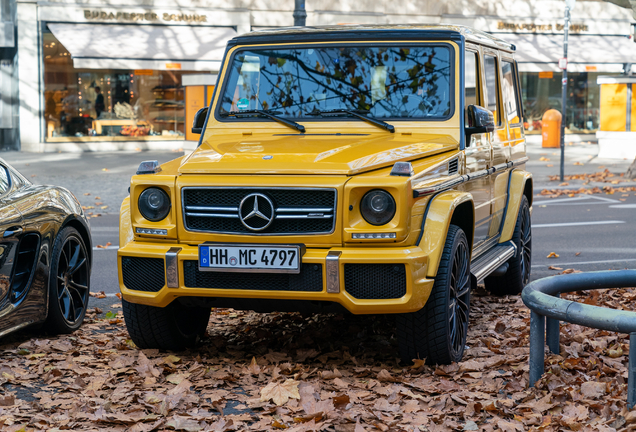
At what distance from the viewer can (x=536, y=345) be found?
4.33 m

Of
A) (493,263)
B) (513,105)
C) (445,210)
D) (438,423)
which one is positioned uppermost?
(513,105)

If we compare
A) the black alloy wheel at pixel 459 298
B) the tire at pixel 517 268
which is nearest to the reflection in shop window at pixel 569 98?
the tire at pixel 517 268

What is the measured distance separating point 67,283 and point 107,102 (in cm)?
2173

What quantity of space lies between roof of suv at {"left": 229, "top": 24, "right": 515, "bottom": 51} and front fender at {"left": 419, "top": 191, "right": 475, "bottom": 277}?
55.2 inches

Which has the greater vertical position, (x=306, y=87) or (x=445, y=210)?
(x=306, y=87)

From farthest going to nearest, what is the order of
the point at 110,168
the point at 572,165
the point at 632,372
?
→ the point at 572,165, the point at 110,168, the point at 632,372

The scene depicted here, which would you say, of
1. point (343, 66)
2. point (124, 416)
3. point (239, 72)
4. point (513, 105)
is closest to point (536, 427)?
point (124, 416)

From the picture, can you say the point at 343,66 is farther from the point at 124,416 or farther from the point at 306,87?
the point at 124,416

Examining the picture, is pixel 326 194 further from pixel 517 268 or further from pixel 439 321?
pixel 517 268

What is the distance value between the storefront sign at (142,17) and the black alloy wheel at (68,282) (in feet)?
68.8

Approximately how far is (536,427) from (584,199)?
38.6ft

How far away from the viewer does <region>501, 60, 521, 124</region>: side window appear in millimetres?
7174

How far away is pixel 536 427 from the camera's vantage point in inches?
156

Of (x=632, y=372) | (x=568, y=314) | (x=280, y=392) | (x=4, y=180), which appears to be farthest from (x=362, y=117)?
(x=632, y=372)
